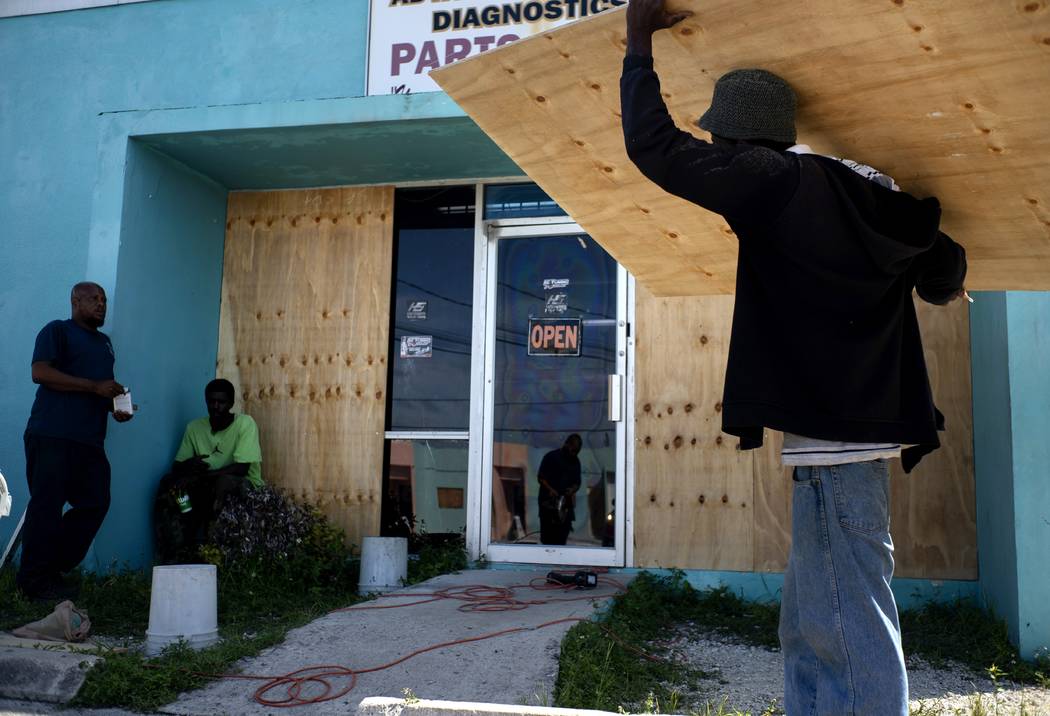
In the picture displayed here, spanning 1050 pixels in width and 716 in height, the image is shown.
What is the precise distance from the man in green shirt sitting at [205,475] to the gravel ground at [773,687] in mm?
3681

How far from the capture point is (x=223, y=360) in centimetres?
814

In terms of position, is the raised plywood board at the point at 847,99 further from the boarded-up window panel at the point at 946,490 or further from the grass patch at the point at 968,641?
the boarded-up window panel at the point at 946,490

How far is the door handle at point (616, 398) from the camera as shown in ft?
23.3

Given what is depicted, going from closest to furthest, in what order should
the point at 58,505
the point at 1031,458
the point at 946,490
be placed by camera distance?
1. the point at 1031,458
2. the point at 58,505
3. the point at 946,490

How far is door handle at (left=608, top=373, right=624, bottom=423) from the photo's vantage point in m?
7.11

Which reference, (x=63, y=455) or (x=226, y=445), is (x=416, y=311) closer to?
(x=226, y=445)

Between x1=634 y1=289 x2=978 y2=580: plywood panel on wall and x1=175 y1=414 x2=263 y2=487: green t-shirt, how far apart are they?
2962 millimetres

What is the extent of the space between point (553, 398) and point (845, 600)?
508 centimetres

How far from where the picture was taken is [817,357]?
241 cm

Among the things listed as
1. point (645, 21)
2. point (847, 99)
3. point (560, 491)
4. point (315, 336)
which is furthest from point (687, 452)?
point (645, 21)

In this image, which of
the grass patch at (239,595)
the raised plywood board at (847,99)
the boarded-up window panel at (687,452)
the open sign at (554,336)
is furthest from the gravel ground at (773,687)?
the open sign at (554,336)

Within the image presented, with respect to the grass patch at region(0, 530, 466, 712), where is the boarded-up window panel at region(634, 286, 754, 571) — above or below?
above

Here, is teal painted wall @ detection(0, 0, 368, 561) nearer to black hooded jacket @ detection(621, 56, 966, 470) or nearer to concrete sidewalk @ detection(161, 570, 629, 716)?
concrete sidewalk @ detection(161, 570, 629, 716)

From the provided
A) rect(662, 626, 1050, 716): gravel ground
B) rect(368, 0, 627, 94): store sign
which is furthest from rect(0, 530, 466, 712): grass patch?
rect(368, 0, 627, 94): store sign
